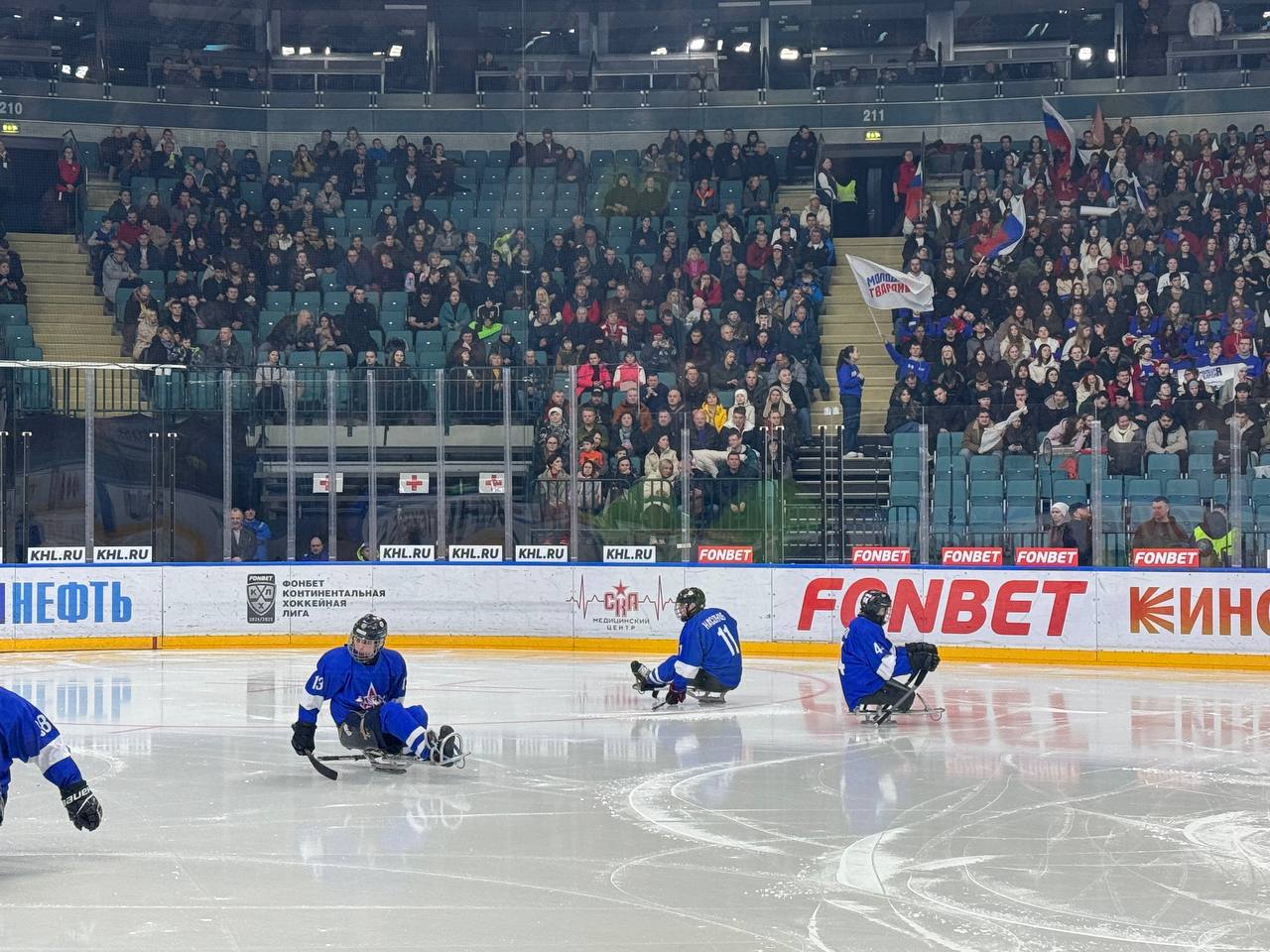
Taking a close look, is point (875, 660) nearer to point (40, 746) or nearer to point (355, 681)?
point (355, 681)

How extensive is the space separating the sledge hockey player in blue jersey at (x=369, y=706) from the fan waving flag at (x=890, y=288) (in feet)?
49.5

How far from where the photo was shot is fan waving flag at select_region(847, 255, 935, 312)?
24.2m

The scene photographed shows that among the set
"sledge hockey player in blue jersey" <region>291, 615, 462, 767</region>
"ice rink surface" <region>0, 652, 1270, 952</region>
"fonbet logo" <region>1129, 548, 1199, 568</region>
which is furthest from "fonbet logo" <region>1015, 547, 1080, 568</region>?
"sledge hockey player in blue jersey" <region>291, 615, 462, 767</region>

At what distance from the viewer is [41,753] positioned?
7523 millimetres

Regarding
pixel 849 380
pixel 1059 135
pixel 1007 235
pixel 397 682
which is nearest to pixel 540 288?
pixel 849 380

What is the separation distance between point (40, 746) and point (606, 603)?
13029 mm

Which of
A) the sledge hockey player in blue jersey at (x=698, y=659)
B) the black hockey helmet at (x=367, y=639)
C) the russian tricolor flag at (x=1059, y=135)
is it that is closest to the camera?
the black hockey helmet at (x=367, y=639)

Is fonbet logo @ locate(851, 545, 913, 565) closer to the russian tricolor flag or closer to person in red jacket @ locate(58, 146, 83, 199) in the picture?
the russian tricolor flag

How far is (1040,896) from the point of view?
729cm

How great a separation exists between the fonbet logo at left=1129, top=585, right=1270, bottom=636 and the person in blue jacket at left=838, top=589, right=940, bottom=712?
5.69m

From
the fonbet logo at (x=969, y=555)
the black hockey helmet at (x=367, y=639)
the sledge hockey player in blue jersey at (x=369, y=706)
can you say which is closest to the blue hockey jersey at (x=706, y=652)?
the sledge hockey player in blue jersey at (x=369, y=706)

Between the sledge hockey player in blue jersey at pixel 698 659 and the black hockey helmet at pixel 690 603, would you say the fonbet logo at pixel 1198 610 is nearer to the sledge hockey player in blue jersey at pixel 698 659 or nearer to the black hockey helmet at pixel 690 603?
the sledge hockey player in blue jersey at pixel 698 659

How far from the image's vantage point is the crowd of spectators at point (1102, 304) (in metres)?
18.1

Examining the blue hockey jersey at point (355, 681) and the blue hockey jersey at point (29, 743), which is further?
the blue hockey jersey at point (355, 681)
